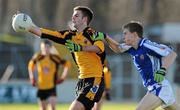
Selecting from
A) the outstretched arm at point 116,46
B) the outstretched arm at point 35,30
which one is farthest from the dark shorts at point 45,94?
the outstretched arm at point 35,30

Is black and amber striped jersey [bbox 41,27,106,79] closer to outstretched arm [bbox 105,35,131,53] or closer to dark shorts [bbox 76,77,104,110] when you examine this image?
dark shorts [bbox 76,77,104,110]

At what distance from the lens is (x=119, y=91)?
35656 mm

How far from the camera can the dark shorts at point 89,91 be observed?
12789 mm

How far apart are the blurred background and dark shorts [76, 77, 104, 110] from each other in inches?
243

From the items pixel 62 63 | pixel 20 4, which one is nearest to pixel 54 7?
pixel 20 4

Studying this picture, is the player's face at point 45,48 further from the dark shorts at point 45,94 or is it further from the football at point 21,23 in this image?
the football at point 21,23

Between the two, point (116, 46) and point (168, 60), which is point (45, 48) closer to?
point (116, 46)

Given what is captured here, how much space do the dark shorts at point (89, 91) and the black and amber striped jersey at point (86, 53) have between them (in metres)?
0.09

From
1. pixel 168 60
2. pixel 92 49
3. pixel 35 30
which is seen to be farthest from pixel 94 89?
pixel 35 30

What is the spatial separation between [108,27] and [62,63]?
102ft

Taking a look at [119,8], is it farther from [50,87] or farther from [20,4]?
Answer: [50,87]

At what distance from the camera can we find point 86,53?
12906 mm

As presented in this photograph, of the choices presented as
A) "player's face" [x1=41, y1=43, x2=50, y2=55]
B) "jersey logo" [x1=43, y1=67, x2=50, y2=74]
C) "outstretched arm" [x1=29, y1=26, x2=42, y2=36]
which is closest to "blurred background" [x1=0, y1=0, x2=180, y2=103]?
"player's face" [x1=41, y1=43, x2=50, y2=55]

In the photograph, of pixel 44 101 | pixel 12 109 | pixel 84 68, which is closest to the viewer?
pixel 84 68
